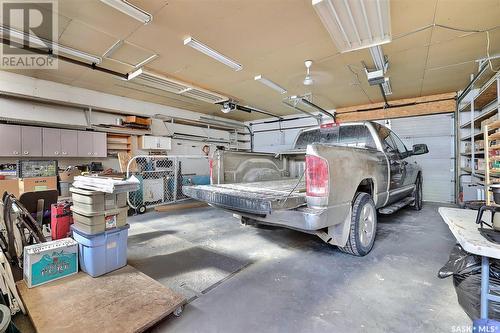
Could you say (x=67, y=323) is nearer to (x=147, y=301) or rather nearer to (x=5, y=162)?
(x=147, y=301)

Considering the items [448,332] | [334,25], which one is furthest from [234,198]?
[334,25]

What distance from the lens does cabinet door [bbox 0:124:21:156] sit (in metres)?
4.61

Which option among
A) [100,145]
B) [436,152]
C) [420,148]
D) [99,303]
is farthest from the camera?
[436,152]

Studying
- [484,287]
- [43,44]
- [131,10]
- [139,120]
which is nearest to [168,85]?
[139,120]

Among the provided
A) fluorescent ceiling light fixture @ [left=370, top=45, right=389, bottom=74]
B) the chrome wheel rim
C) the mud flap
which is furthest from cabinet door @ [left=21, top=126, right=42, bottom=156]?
fluorescent ceiling light fixture @ [left=370, top=45, right=389, bottom=74]

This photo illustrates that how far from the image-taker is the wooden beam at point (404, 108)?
6613mm

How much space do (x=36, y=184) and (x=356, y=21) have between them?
6.37 metres

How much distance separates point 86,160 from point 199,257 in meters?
5.20

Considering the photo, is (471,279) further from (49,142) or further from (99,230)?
(49,142)

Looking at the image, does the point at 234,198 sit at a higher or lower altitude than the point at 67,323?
higher

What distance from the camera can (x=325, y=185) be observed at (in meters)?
2.12

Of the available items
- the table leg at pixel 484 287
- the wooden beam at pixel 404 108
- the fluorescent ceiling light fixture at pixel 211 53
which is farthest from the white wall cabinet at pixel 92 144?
the wooden beam at pixel 404 108

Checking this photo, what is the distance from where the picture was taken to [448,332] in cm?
152

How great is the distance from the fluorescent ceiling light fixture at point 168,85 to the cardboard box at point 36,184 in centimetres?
274
